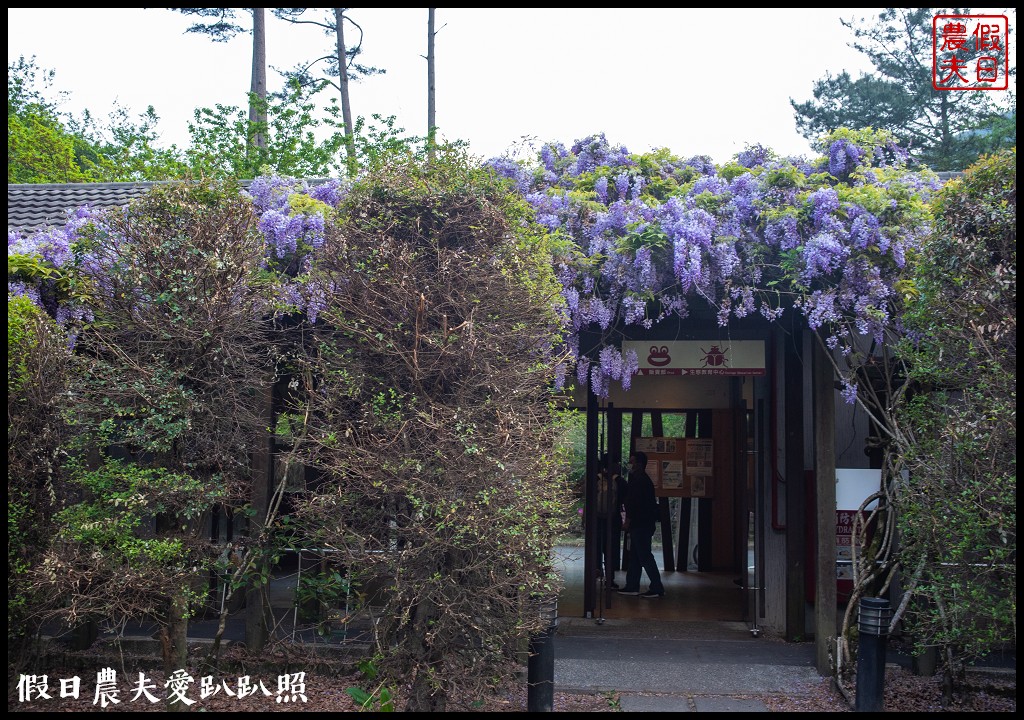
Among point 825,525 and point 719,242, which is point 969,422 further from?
point 719,242

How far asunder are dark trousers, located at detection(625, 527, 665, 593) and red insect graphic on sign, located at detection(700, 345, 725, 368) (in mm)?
2242

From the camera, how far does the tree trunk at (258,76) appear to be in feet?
60.8

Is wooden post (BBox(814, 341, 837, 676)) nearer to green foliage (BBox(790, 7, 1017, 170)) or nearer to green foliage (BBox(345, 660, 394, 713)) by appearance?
green foliage (BBox(345, 660, 394, 713))

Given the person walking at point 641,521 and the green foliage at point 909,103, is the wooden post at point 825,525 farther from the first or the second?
the green foliage at point 909,103

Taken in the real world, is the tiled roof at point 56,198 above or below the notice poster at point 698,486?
above

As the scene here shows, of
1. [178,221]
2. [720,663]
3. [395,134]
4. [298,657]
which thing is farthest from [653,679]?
[395,134]

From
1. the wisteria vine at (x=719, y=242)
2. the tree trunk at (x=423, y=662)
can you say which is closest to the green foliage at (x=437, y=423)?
the tree trunk at (x=423, y=662)

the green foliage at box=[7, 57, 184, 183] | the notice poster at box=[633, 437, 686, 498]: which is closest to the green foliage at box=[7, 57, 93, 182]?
the green foliage at box=[7, 57, 184, 183]

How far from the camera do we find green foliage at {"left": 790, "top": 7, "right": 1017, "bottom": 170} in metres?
20.2

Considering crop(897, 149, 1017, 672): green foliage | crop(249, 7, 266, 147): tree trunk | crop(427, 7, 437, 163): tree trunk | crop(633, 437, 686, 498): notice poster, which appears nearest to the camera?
crop(897, 149, 1017, 672): green foliage

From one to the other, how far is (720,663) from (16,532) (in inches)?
204

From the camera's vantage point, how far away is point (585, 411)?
27.6ft

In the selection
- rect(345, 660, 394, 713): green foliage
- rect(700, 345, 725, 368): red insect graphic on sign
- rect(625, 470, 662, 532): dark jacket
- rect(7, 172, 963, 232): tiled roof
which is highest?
rect(7, 172, 963, 232): tiled roof

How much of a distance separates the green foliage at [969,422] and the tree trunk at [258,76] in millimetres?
16073
